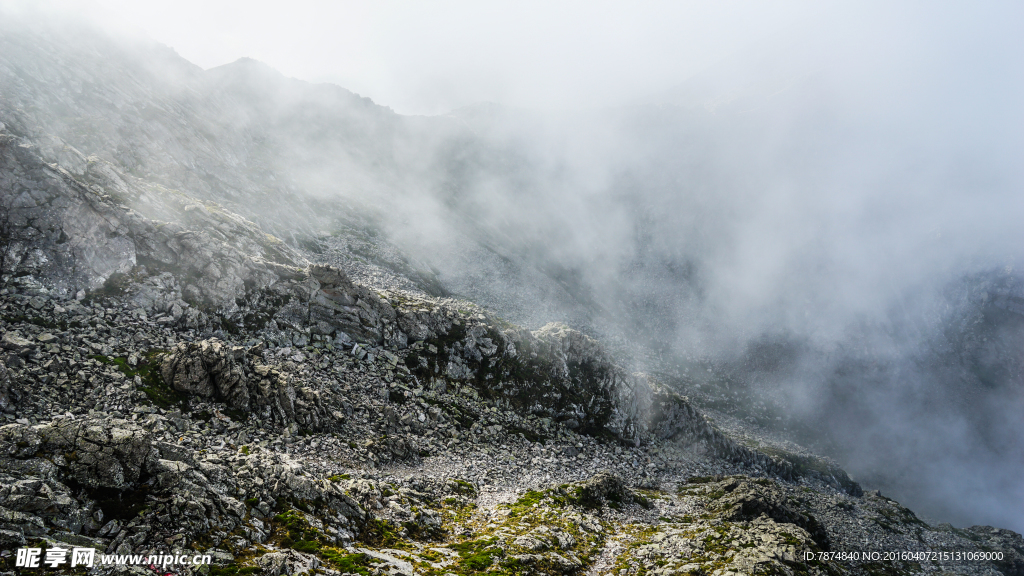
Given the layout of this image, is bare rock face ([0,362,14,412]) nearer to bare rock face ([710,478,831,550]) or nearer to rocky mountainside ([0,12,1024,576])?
rocky mountainside ([0,12,1024,576])

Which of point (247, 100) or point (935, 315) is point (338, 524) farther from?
point (935, 315)

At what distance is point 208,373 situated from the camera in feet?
121

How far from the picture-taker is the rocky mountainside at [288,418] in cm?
2162

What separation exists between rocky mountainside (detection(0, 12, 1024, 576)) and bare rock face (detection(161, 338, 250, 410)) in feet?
0.59

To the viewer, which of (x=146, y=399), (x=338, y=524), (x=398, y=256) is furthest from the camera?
(x=398, y=256)

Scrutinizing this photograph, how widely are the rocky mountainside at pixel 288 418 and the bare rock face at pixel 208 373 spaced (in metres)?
0.18

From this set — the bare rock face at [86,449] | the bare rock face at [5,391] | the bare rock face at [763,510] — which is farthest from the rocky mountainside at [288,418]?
the bare rock face at [763,510]

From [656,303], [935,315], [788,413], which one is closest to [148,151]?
[656,303]

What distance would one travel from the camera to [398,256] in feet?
409

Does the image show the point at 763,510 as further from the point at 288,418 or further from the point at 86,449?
the point at 86,449

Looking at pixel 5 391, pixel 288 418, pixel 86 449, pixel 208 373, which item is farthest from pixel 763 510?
pixel 5 391

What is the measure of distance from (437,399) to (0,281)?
146ft

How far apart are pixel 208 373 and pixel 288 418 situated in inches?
330

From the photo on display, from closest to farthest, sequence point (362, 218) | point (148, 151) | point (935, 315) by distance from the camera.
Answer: point (148, 151) → point (362, 218) → point (935, 315)
